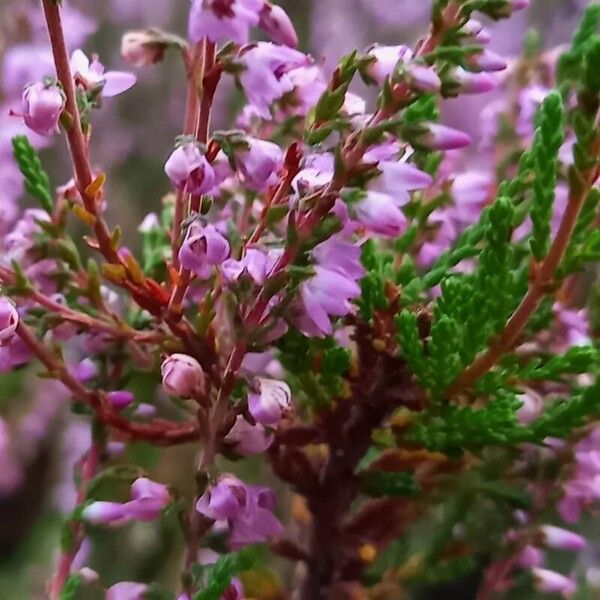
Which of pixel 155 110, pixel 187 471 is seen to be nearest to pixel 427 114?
pixel 187 471

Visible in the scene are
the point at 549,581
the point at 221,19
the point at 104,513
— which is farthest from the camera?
the point at 549,581

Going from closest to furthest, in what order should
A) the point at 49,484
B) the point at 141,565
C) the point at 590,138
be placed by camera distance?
1. the point at 590,138
2. the point at 141,565
3. the point at 49,484

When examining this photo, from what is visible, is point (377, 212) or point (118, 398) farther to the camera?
point (118, 398)

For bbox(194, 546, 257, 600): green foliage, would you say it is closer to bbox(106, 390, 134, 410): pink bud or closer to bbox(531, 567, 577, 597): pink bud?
bbox(106, 390, 134, 410): pink bud

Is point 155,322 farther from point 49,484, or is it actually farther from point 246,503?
point 49,484

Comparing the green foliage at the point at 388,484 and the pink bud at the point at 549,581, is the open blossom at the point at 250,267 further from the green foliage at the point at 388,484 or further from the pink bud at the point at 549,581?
the pink bud at the point at 549,581

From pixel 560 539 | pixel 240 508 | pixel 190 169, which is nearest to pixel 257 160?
pixel 190 169

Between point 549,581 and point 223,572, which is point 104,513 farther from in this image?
point 549,581

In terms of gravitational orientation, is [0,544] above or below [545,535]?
above
